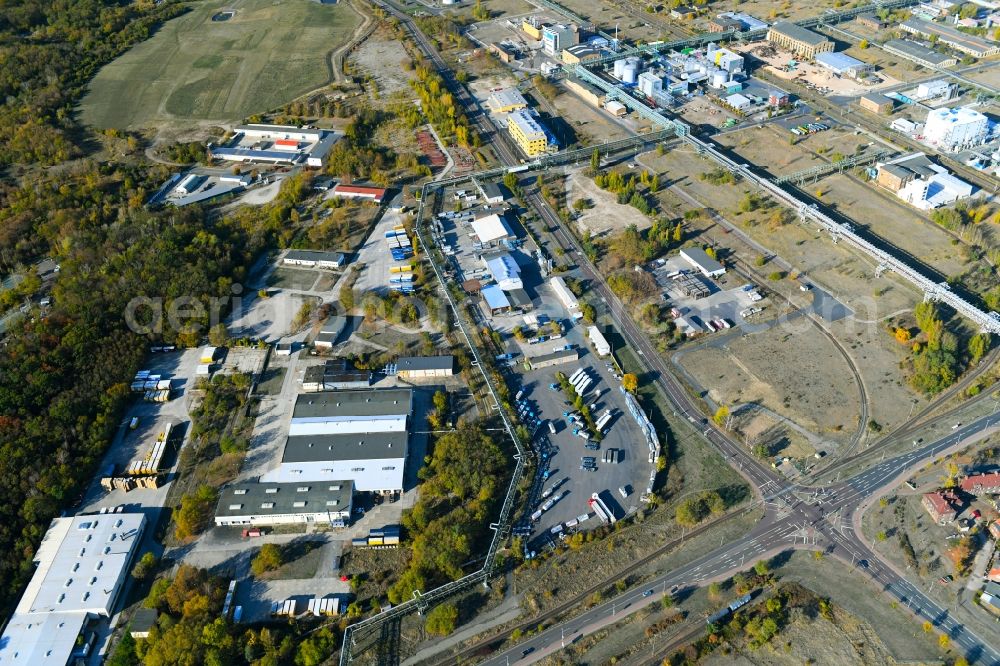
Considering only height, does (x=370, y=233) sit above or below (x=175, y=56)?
below

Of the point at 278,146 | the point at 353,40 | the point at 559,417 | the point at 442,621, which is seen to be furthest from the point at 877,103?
the point at 442,621

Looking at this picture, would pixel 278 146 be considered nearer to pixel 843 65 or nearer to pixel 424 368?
pixel 424 368

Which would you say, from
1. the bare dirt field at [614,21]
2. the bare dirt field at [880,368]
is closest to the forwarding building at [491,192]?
the bare dirt field at [880,368]

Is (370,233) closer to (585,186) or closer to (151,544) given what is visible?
(585,186)

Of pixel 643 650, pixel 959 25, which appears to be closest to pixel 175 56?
pixel 643 650

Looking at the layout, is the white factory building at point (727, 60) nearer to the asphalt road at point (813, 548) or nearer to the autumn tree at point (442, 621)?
the asphalt road at point (813, 548)

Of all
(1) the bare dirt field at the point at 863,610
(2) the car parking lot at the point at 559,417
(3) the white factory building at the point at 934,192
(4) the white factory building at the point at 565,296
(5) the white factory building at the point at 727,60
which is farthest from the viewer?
(5) the white factory building at the point at 727,60

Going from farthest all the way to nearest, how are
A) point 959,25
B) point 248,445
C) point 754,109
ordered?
point 959,25
point 754,109
point 248,445
